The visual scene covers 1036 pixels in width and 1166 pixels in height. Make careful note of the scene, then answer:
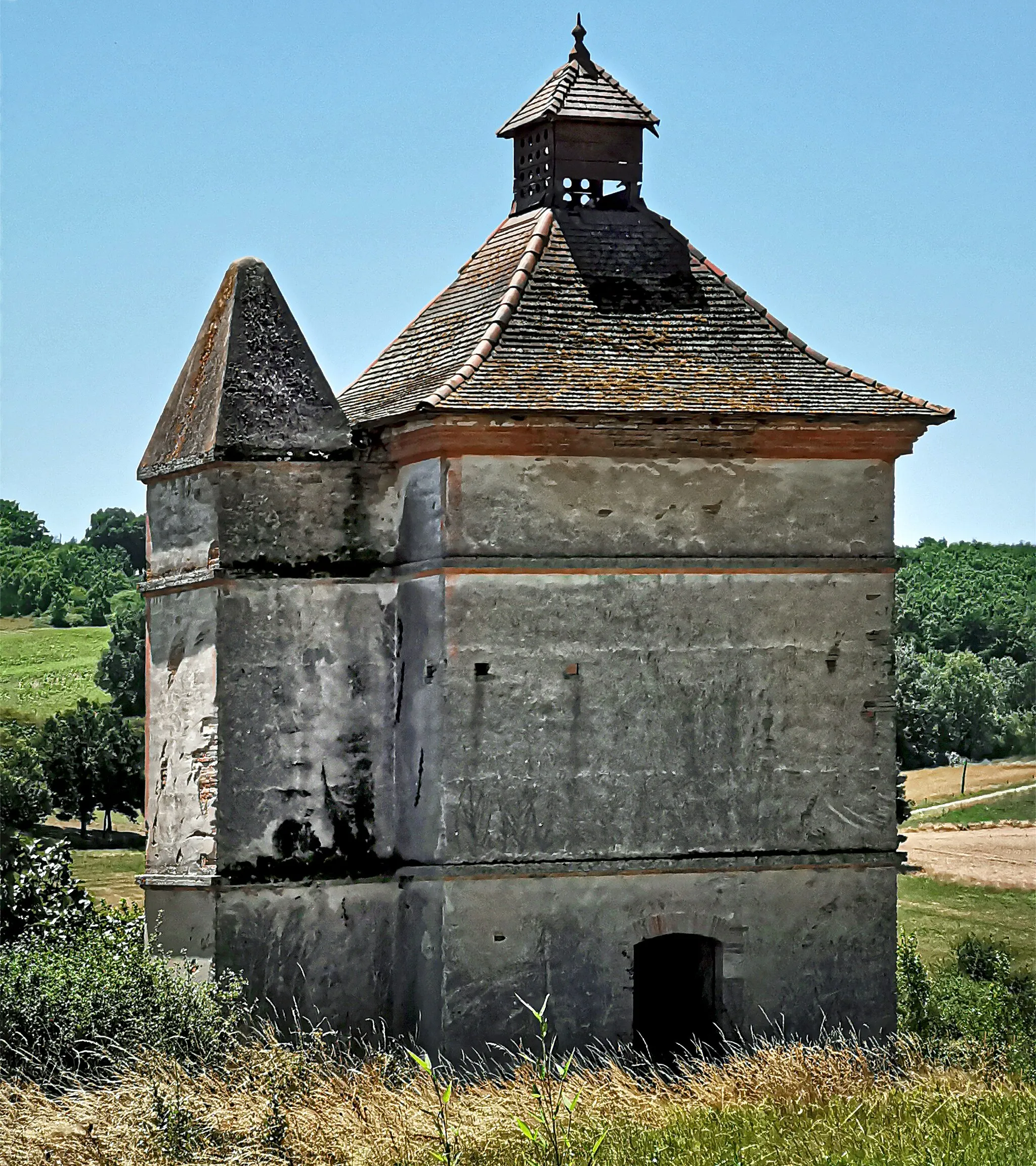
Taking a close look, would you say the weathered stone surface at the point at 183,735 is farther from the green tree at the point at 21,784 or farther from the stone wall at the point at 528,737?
the green tree at the point at 21,784

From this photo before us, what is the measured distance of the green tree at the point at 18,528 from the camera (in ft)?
250

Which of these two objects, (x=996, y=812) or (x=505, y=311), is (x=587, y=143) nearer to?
(x=505, y=311)

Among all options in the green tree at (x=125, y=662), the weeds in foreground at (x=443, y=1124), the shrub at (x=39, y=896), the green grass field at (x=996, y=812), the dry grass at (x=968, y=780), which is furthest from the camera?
the green tree at (x=125, y=662)

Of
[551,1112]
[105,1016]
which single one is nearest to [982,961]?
[105,1016]

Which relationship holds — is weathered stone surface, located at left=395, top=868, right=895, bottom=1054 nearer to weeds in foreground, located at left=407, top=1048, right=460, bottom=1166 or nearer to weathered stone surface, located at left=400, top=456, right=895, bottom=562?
weeds in foreground, located at left=407, top=1048, right=460, bottom=1166

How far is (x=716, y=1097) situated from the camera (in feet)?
47.5

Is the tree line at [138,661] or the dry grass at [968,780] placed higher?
the tree line at [138,661]

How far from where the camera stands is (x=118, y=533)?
83.2m

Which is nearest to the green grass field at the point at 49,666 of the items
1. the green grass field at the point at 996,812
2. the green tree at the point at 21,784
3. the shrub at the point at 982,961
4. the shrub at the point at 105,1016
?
the green tree at the point at 21,784

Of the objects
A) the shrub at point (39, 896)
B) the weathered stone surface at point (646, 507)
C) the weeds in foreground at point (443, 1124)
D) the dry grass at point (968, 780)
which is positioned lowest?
the dry grass at point (968, 780)

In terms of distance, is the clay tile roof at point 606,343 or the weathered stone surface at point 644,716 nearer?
the weathered stone surface at point 644,716

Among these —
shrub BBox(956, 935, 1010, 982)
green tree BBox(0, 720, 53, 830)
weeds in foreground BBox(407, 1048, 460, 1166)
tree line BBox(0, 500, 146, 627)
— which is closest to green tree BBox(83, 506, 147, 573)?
tree line BBox(0, 500, 146, 627)

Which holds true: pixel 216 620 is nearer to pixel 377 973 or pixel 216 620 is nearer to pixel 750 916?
pixel 377 973

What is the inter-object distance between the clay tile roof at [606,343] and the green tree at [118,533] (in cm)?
6526
